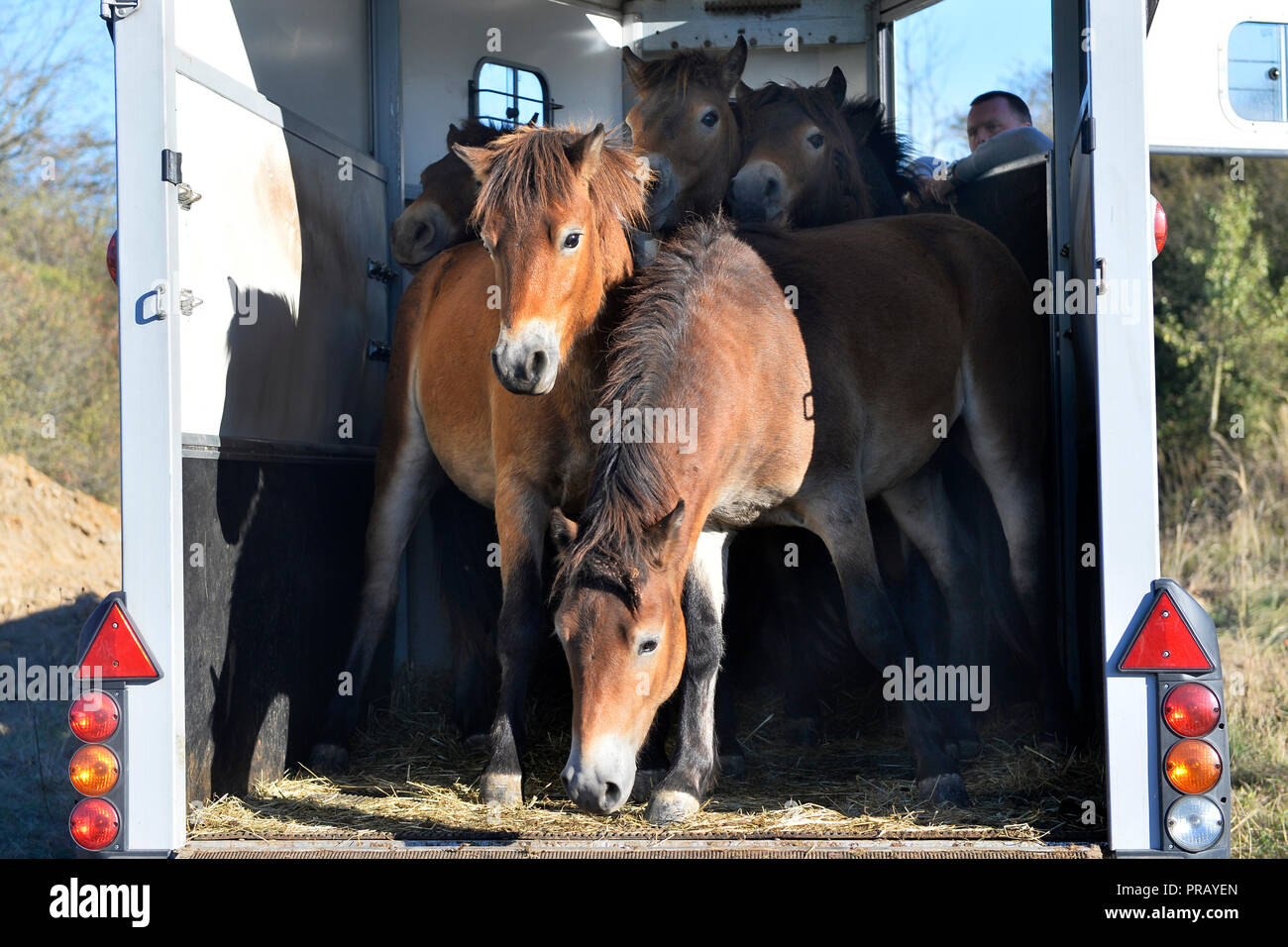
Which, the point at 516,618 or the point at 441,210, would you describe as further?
the point at 441,210

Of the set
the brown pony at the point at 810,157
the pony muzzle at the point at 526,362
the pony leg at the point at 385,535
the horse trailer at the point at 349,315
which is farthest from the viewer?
the brown pony at the point at 810,157

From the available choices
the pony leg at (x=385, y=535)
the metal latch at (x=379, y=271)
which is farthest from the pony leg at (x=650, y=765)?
the metal latch at (x=379, y=271)

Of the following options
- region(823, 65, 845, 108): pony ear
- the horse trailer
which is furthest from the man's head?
region(823, 65, 845, 108): pony ear

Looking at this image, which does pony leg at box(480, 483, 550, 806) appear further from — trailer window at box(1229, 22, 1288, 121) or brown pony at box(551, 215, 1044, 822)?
trailer window at box(1229, 22, 1288, 121)

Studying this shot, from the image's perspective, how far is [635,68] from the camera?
480 cm

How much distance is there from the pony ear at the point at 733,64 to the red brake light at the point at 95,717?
10.9ft

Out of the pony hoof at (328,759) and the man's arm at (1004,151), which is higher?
the man's arm at (1004,151)

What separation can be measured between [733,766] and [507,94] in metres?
3.29

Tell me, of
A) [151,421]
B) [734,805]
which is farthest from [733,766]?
[151,421]

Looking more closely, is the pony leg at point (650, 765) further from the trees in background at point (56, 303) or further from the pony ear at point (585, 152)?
A: the trees in background at point (56, 303)

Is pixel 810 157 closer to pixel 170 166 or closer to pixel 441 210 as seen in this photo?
pixel 441 210

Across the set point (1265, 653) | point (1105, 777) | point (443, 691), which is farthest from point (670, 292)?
point (1265, 653)

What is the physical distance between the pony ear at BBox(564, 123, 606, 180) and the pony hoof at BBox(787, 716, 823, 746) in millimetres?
2297

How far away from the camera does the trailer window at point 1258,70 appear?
2.96 metres
